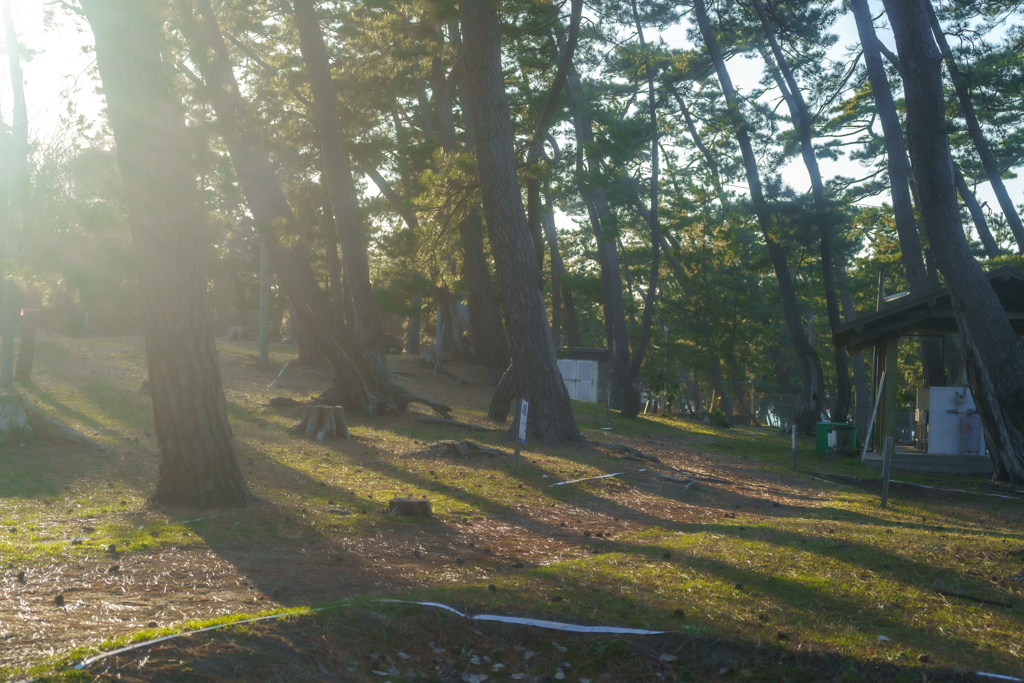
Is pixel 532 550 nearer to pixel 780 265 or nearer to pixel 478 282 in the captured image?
pixel 478 282

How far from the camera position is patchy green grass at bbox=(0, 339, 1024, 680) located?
4.68 meters

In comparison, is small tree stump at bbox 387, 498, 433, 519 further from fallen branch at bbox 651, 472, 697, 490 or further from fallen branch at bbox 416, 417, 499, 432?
fallen branch at bbox 416, 417, 499, 432

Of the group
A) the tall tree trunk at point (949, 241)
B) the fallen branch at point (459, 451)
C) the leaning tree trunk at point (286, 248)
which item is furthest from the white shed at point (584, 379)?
the tall tree trunk at point (949, 241)

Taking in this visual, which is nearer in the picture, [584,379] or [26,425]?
[26,425]

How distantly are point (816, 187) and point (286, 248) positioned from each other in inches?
653

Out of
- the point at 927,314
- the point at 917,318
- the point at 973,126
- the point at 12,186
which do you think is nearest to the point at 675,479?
the point at 917,318

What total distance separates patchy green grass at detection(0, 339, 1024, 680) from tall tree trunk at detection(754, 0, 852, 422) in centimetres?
1178

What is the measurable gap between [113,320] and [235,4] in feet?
108

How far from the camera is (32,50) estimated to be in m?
16.4

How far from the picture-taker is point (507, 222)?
1425 centimetres

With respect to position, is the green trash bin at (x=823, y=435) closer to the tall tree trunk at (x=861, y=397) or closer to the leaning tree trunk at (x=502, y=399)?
the tall tree trunk at (x=861, y=397)

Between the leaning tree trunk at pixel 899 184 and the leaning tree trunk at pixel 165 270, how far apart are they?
18.3 m

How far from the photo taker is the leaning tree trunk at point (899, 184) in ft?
66.6

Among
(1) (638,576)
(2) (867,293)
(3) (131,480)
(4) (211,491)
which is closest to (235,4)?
(3) (131,480)
